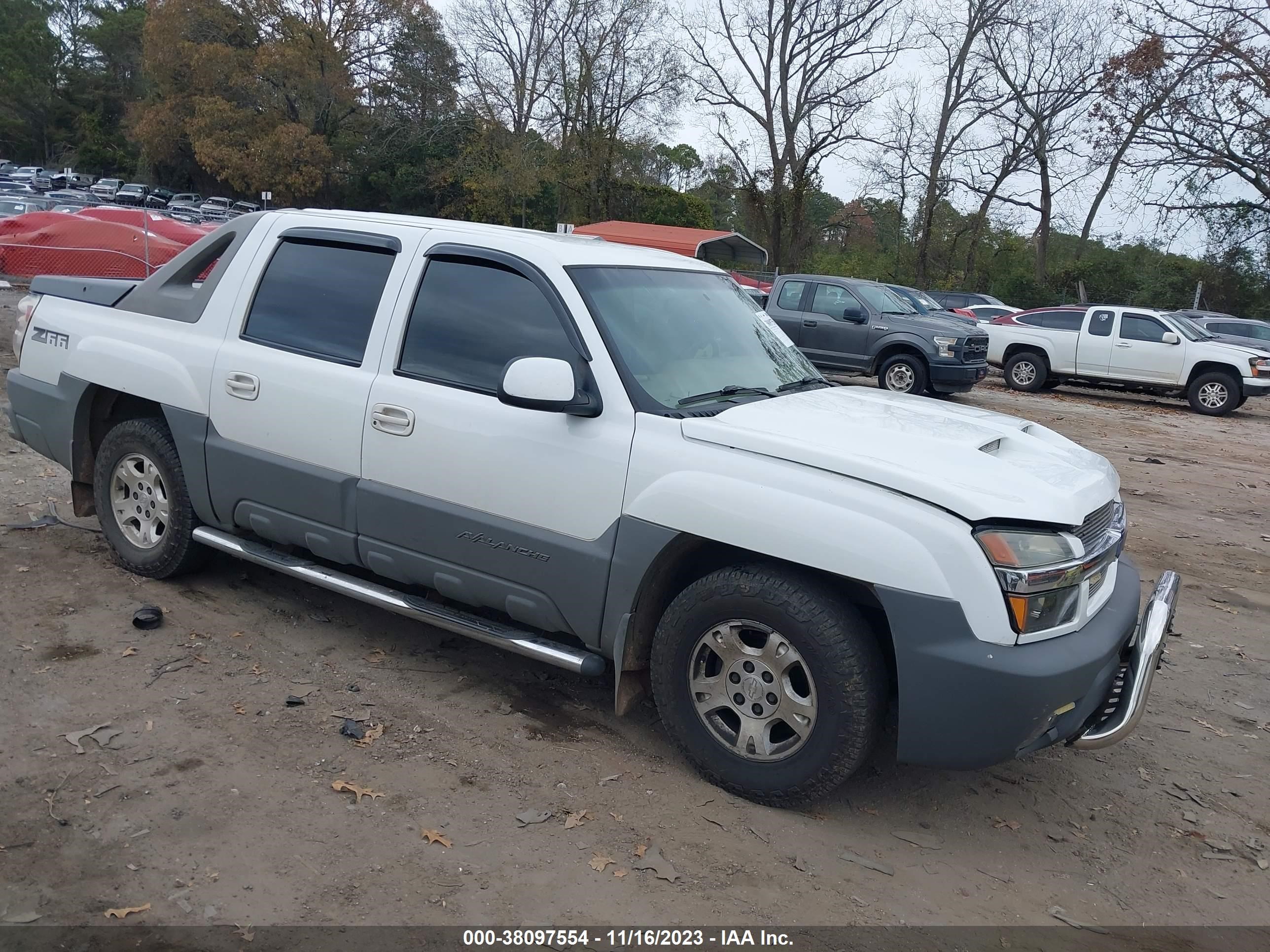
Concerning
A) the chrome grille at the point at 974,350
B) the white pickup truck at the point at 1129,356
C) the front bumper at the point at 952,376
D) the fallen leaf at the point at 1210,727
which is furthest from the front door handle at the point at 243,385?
the white pickup truck at the point at 1129,356

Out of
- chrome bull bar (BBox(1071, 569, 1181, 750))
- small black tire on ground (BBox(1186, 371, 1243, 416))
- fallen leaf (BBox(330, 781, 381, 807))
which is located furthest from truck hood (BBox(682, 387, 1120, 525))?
small black tire on ground (BBox(1186, 371, 1243, 416))

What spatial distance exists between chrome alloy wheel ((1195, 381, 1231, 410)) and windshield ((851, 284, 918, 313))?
5310 mm

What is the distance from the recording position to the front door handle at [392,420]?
13.5 feet

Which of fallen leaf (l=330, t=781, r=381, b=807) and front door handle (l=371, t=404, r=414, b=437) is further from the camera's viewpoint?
front door handle (l=371, t=404, r=414, b=437)

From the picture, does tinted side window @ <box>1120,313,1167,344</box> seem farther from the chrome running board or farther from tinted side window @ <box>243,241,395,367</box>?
tinted side window @ <box>243,241,395,367</box>

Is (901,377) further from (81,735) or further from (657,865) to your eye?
(81,735)

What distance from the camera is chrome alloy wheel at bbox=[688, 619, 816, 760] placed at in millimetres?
3391

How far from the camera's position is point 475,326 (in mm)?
4152

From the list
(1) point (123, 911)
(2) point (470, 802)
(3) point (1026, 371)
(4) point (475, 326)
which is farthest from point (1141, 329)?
(1) point (123, 911)

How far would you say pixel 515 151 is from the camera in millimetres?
41062

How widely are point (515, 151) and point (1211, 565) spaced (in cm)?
3777

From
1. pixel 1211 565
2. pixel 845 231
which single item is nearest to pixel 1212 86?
pixel 845 231

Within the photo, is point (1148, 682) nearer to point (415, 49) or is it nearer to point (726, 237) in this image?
point (726, 237)

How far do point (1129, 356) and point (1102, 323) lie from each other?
789mm
